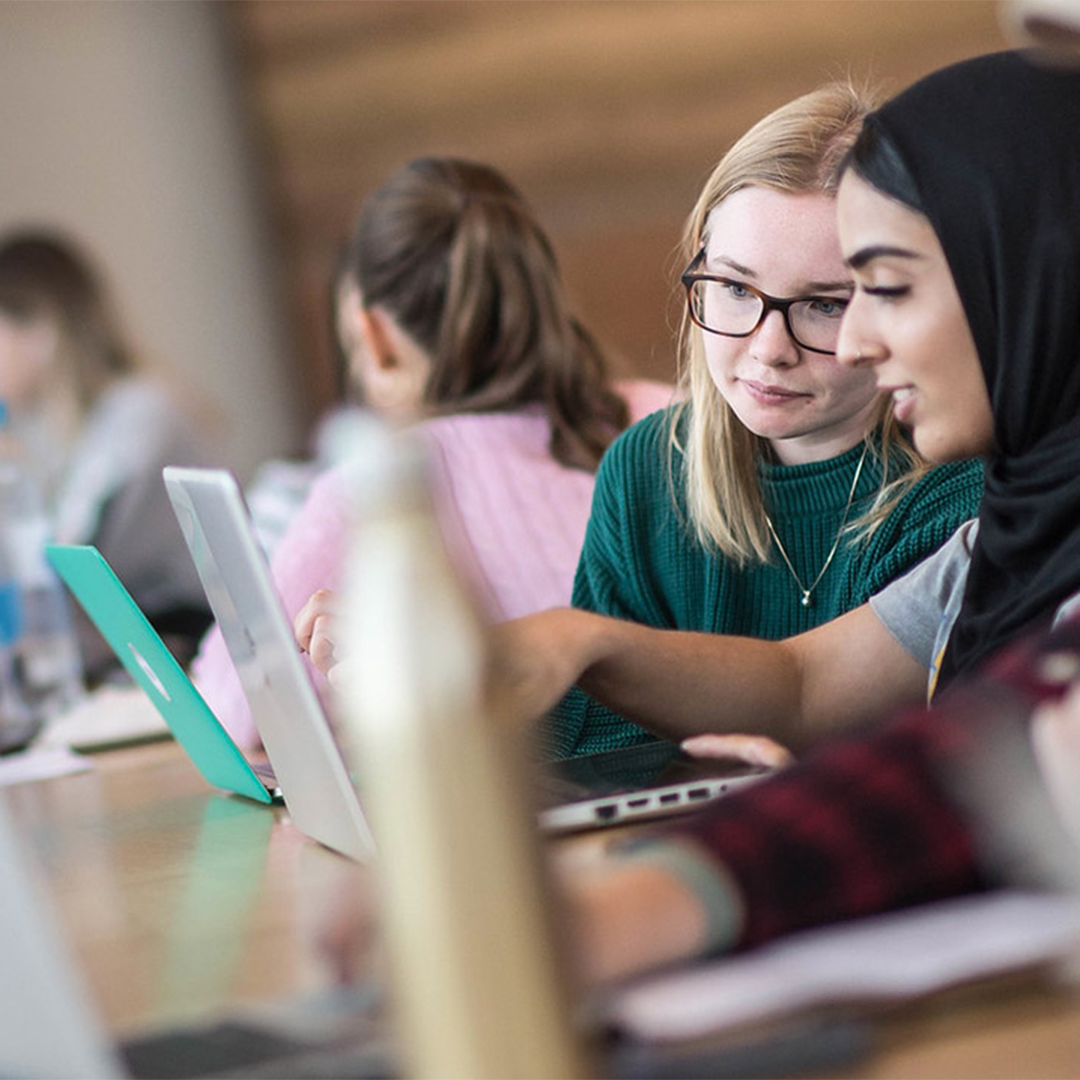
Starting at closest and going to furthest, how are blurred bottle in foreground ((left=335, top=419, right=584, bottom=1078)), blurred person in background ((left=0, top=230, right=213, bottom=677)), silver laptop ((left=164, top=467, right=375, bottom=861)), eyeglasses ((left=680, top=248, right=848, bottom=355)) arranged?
1. blurred bottle in foreground ((left=335, top=419, right=584, bottom=1078))
2. silver laptop ((left=164, top=467, right=375, bottom=861))
3. eyeglasses ((left=680, top=248, right=848, bottom=355))
4. blurred person in background ((left=0, top=230, right=213, bottom=677))

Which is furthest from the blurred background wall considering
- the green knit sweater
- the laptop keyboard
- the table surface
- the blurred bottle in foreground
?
the blurred bottle in foreground

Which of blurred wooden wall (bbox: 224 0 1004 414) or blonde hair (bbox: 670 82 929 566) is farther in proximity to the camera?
blurred wooden wall (bbox: 224 0 1004 414)

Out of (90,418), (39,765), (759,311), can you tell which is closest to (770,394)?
(759,311)

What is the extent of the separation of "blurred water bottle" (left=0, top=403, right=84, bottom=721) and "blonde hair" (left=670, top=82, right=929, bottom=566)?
95 centimetres

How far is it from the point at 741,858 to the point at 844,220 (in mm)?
469

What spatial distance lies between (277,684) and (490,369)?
1.10 meters

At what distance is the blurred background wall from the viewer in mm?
4301

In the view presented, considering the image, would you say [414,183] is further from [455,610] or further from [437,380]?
[455,610]

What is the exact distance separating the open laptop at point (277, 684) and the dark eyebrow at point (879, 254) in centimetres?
31

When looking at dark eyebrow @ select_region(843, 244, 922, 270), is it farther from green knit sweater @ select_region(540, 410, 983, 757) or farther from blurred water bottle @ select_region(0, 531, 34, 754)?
blurred water bottle @ select_region(0, 531, 34, 754)

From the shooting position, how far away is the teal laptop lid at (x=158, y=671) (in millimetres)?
1140

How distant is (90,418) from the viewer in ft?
10.9

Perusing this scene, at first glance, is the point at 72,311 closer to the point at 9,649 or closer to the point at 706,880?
the point at 9,649

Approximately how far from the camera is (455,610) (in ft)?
1.53
